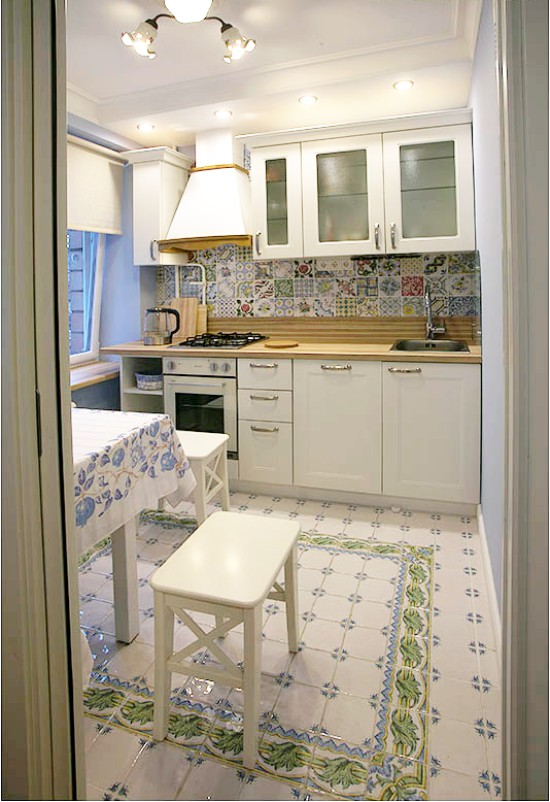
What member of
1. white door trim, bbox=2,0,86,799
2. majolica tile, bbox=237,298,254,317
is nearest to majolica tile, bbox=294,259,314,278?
majolica tile, bbox=237,298,254,317

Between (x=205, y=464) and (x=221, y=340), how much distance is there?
1.33 m

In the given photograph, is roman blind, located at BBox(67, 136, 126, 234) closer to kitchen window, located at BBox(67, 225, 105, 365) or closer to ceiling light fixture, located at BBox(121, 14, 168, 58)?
kitchen window, located at BBox(67, 225, 105, 365)

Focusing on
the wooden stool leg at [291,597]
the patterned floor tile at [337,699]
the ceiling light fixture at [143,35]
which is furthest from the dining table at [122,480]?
the ceiling light fixture at [143,35]

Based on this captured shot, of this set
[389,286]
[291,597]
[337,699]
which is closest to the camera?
[337,699]

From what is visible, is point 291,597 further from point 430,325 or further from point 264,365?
point 430,325

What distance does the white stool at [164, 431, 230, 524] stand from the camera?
2.55 meters

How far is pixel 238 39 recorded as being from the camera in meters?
2.40

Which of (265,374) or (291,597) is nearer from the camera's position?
(291,597)

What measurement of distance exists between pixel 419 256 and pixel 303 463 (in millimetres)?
1520

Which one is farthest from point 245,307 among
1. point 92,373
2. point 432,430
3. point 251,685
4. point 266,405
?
point 251,685

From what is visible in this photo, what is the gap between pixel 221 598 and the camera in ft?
4.76

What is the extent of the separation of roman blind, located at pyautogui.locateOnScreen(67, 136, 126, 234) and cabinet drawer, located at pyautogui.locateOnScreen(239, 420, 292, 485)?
68.5 inches

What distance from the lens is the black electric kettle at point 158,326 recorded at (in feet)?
12.4

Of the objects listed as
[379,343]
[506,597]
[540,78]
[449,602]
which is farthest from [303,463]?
[540,78]
